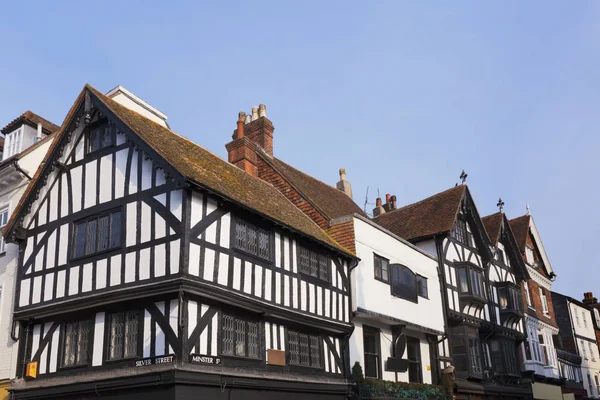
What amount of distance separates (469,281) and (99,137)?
605 inches

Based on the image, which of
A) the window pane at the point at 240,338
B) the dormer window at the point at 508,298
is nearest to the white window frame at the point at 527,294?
the dormer window at the point at 508,298

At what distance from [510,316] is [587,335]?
18313 mm

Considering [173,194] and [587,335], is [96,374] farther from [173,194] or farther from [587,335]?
[587,335]

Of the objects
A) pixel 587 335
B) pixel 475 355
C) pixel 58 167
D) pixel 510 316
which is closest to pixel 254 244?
pixel 58 167

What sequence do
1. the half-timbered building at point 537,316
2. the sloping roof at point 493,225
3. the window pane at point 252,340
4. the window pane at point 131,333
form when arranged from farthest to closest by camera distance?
the half-timbered building at point 537,316 < the sloping roof at point 493,225 < the window pane at point 252,340 < the window pane at point 131,333

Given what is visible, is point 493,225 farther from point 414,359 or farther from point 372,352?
point 372,352

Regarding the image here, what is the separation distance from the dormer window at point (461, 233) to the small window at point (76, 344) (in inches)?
602

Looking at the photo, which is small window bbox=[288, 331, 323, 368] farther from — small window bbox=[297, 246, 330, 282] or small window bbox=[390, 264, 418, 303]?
small window bbox=[390, 264, 418, 303]

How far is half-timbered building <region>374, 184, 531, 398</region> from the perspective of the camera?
891 inches

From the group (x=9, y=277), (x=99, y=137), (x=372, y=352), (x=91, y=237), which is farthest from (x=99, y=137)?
(x=372, y=352)

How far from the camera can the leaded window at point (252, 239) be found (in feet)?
47.7

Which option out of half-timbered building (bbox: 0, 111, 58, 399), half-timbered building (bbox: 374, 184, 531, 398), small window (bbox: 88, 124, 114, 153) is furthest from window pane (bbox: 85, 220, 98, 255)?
half-timbered building (bbox: 374, 184, 531, 398)

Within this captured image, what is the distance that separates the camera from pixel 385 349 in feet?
63.5

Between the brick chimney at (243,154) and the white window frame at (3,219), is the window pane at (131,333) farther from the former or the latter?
the brick chimney at (243,154)
